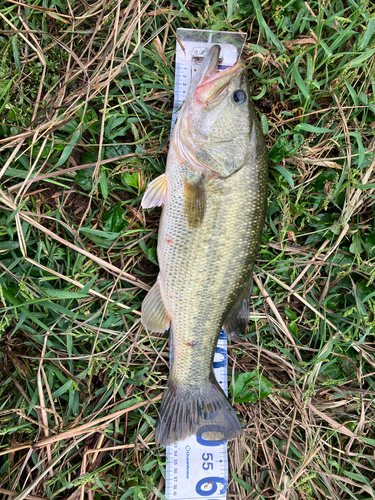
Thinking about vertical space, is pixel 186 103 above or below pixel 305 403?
above

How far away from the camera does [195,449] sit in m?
2.39

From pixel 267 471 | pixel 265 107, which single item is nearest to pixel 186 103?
pixel 265 107

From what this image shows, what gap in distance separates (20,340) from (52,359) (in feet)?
0.91

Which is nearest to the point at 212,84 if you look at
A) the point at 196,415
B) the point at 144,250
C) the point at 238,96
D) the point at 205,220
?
the point at 238,96

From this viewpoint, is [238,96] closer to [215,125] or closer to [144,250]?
[215,125]

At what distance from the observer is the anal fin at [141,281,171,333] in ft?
7.57

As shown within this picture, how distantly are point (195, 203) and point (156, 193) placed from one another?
313 mm

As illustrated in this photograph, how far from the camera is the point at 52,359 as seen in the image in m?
2.24

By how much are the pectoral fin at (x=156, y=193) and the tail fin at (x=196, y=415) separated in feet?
4.28

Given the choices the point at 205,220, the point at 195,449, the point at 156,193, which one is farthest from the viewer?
the point at 195,449

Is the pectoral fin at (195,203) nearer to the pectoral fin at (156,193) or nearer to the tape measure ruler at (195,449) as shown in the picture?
the pectoral fin at (156,193)

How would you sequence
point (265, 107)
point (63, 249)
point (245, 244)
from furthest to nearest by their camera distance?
point (265, 107) → point (63, 249) → point (245, 244)

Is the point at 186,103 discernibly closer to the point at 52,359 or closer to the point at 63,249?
the point at 63,249

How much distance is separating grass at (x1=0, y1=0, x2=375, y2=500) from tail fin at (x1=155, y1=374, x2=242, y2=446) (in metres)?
0.15
